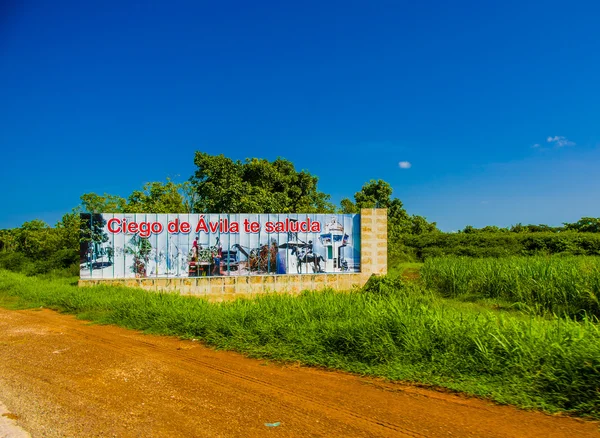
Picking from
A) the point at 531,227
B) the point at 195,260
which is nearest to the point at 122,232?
the point at 195,260

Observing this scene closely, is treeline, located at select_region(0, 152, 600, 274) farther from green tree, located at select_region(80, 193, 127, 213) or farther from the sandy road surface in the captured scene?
the sandy road surface

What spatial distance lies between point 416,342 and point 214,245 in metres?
7.30

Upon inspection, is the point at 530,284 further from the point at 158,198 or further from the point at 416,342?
the point at 158,198

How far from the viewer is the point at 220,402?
3.66 m

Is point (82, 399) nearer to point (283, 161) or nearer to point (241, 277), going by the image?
point (241, 277)

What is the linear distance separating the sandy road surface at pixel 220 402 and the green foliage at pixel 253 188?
1215cm

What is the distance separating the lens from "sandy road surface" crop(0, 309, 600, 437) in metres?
3.11

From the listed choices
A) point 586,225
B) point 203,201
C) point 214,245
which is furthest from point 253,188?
point 586,225

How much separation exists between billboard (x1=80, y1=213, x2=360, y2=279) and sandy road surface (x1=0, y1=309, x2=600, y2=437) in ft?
16.9

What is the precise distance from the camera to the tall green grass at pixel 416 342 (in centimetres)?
361

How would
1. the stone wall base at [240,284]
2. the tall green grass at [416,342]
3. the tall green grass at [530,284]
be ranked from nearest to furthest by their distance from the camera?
the tall green grass at [416,342] → the tall green grass at [530,284] → the stone wall base at [240,284]

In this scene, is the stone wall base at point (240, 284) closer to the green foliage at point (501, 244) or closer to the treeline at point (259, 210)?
the treeline at point (259, 210)

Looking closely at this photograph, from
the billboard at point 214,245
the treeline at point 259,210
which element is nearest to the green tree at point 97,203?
the treeline at point 259,210

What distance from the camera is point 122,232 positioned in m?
10.5
